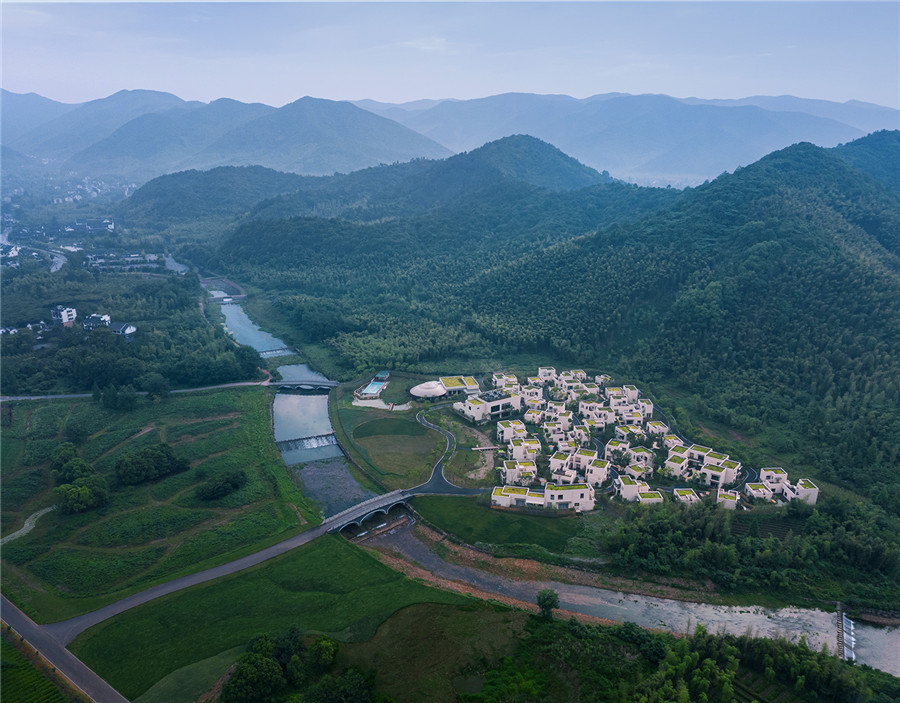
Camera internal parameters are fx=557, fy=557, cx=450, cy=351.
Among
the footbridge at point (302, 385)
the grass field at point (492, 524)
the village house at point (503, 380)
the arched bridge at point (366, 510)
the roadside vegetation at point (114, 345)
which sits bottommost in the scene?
the grass field at point (492, 524)

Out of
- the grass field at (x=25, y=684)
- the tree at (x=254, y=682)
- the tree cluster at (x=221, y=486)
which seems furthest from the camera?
the tree cluster at (x=221, y=486)

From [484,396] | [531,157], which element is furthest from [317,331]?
[531,157]

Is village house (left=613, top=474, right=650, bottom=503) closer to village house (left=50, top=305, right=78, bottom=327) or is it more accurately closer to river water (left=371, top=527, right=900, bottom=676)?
river water (left=371, top=527, right=900, bottom=676)

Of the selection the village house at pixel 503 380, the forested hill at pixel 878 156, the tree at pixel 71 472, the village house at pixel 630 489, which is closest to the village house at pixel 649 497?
the village house at pixel 630 489

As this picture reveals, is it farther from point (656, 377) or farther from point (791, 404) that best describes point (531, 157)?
point (791, 404)

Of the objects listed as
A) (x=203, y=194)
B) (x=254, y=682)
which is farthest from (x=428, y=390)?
(x=203, y=194)

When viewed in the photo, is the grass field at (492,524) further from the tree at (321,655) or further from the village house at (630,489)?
the tree at (321,655)
